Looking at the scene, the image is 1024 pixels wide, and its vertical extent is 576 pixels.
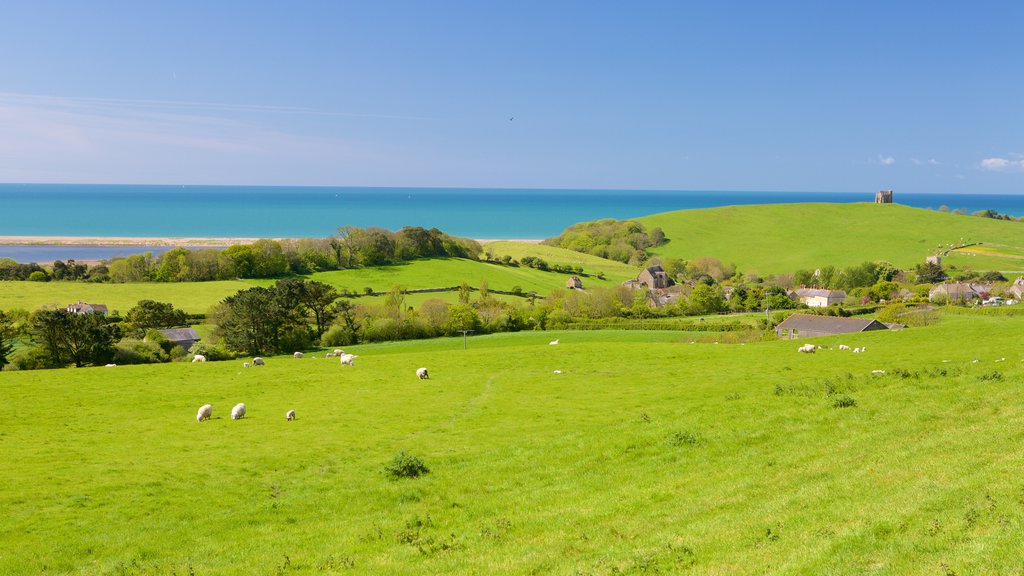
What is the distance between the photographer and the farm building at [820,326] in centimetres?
6625

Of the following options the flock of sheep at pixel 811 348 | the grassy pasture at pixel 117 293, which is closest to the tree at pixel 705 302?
the flock of sheep at pixel 811 348

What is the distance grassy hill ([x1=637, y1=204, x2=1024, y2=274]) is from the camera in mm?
154500

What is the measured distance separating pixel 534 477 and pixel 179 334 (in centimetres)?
6610

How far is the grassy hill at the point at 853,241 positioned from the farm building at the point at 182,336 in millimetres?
125812

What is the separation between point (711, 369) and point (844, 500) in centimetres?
2900

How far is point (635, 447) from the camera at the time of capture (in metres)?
22.0

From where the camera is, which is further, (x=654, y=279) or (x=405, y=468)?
(x=654, y=279)

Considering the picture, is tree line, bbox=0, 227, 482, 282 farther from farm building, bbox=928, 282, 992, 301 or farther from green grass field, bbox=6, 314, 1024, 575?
farm building, bbox=928, 282, 992, 301

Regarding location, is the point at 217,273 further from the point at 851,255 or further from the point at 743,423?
the point at 851,255

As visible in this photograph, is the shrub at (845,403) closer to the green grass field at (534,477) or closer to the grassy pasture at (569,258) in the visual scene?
the green grass field at (534,477)

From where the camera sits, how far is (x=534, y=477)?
2014cm

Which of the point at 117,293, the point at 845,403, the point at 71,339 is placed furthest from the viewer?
the point at 117,293

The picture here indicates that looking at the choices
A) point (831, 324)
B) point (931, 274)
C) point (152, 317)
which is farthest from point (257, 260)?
point (931, 274)

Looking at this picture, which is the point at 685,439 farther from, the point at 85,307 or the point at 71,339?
the point at 85,307
